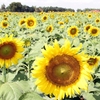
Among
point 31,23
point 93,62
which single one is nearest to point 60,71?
point 93,62

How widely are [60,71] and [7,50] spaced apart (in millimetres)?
670

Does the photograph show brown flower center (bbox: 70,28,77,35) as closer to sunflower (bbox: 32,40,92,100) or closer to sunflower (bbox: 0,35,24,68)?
sunflower (bbox: 0,35,24,68)

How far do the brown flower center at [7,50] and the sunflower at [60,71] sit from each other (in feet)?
1.97

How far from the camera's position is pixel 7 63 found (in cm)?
236

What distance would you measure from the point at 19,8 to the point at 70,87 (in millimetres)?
32465

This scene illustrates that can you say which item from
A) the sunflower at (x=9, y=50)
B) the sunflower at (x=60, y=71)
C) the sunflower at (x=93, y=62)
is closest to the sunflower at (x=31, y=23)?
the sunflower at (x=93, y=62)

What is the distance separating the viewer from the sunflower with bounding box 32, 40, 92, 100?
173 cm

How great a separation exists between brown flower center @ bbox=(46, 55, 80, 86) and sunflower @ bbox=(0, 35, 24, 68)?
634mm

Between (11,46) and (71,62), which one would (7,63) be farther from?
(71,62)

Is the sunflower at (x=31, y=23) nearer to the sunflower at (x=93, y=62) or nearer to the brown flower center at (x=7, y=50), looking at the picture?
the sunflower at (x=93, y=62)

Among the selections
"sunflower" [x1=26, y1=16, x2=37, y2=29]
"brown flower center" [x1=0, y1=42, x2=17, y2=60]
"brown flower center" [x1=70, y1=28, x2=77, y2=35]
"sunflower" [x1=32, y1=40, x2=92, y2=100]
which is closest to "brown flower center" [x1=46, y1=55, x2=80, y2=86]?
"sunflower" [x1=32, y1=40, x2=92, y2=100]

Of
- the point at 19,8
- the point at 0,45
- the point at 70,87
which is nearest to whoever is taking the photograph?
the point at 70,87

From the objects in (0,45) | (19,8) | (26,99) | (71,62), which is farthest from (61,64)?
(19,8)

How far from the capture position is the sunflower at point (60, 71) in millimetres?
1726
